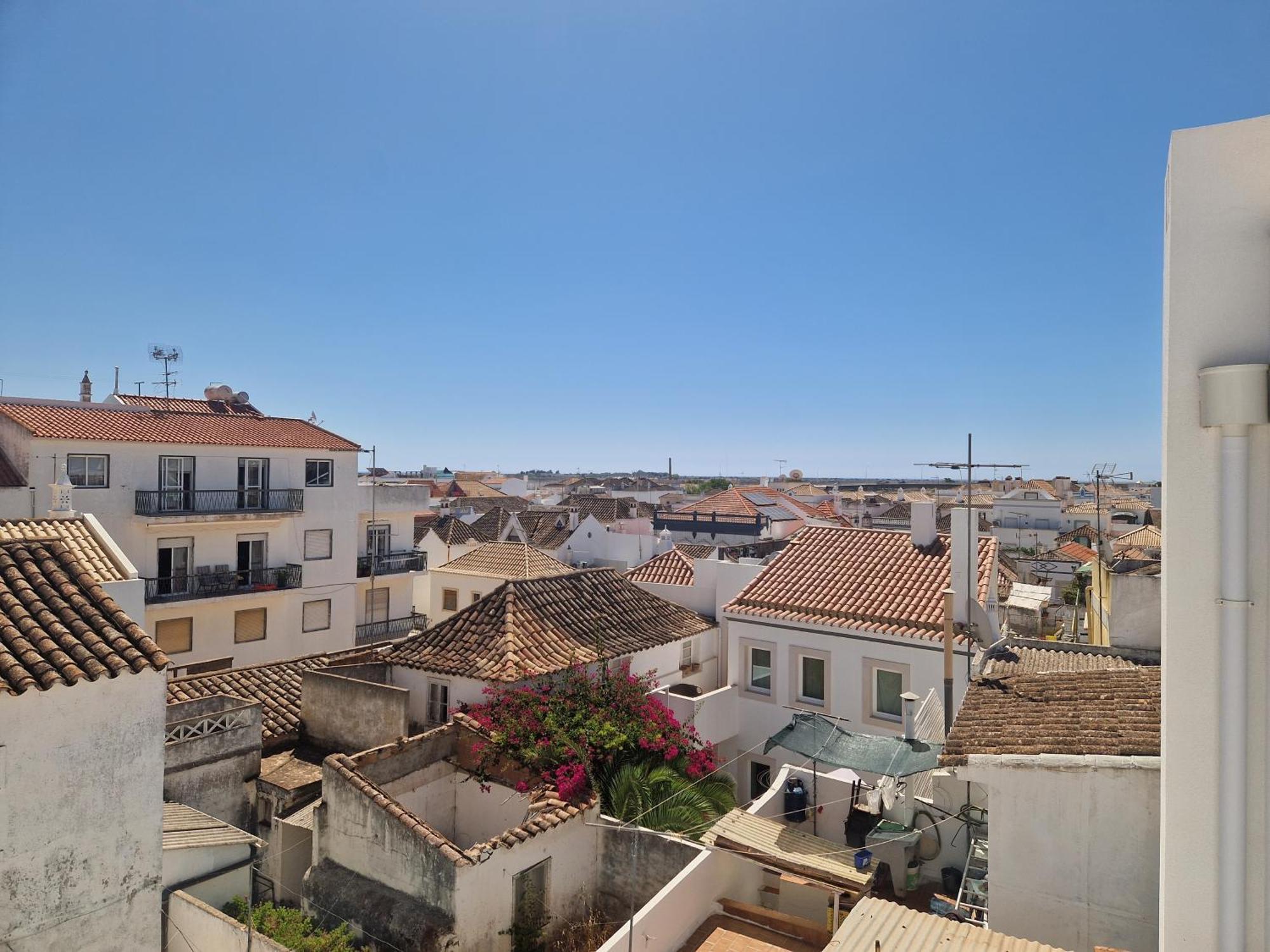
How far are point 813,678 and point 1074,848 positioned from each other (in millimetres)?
10024

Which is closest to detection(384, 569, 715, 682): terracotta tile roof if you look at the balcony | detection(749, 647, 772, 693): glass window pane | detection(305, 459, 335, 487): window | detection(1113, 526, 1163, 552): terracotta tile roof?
detection(749, 647, 772, 693): glass window pane

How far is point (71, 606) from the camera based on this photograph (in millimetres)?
8469

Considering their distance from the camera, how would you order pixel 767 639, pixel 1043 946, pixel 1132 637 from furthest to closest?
pixel 767 639, pixel 1132 637, pixel 1043 946

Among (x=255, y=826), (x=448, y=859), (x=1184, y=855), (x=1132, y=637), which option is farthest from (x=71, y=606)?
(x=1132, y=637)

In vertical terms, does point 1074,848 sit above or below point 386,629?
above

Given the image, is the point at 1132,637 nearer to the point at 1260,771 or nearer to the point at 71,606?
the point at 1260,771

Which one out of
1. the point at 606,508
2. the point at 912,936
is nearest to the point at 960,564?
the point at 912,936

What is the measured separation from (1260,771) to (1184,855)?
66 centimetres

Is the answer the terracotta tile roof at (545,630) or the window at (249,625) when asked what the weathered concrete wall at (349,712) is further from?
the window at (249,625)

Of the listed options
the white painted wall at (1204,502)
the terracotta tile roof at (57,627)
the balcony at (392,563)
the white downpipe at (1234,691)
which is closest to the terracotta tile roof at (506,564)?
the balcony at (392,563)

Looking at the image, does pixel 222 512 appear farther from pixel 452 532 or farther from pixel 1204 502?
pixel 1204 502

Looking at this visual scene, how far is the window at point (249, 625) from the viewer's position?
2727 centimetres

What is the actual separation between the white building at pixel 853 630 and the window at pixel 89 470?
67.4 ft

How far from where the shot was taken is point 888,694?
17047 millimetres
